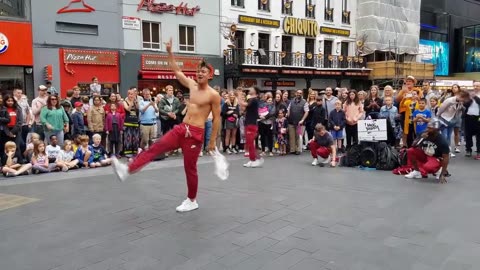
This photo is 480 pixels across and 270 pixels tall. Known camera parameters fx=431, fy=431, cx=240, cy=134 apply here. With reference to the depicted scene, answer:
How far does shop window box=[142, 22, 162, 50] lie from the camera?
2138 centimetres

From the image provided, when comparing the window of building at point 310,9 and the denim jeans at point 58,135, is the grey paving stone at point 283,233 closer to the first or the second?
the denim jeans at point 58,135

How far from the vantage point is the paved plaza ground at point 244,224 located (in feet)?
12.5

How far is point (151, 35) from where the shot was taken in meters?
21.6

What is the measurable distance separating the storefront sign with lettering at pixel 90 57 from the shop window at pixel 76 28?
0.87 m

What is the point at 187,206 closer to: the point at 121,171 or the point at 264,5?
the point at 121,171

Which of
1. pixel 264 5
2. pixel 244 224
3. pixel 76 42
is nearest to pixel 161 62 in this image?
pixel 76 42

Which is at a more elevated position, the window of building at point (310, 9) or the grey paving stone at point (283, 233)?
the window of building at point (310, 9)

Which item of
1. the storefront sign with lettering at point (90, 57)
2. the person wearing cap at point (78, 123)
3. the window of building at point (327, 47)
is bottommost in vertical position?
the person wearing cap at point (78, 123)

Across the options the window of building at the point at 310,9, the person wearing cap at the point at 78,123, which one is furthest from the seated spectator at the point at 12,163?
the window of building at the point at 310,9

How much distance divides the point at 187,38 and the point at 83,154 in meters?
14.7

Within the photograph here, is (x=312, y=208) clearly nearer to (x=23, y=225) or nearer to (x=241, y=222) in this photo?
(x=241, y=222)

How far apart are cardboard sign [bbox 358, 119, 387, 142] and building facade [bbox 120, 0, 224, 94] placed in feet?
39.3

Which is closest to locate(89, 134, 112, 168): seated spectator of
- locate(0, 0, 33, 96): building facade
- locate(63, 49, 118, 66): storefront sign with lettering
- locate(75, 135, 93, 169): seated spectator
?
locate(75, 135, 93, 169): seated spectator

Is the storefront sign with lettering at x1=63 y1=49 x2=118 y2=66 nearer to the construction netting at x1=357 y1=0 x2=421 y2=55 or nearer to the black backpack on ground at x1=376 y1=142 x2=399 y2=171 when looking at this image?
the black backpack on ground at x1=376 y1=142 x2=399 y2=171
